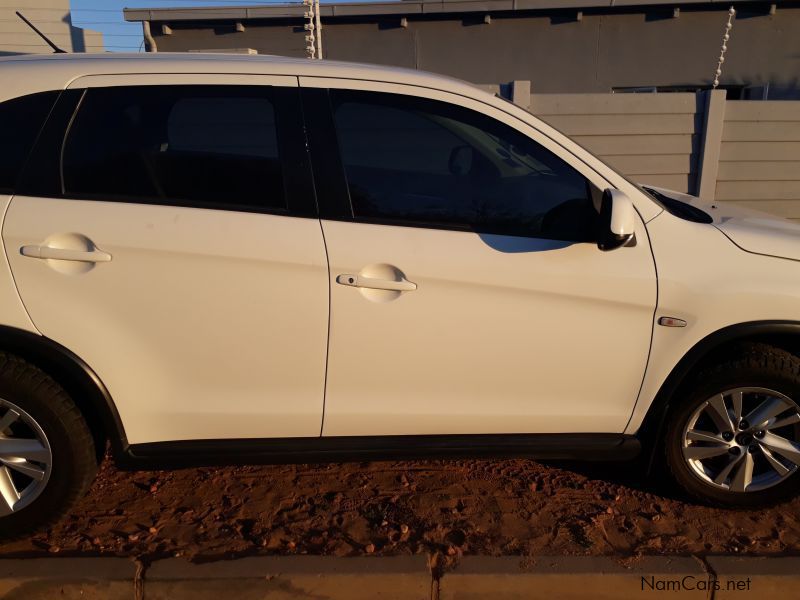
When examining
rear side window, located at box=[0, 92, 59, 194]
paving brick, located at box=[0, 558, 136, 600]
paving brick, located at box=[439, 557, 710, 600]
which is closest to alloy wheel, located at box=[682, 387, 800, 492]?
paving brick, located at box=[439, 557, 710, 600]

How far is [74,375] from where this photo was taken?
236 centimetres

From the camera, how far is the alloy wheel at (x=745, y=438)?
268cm

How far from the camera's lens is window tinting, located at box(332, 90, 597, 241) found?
249cm

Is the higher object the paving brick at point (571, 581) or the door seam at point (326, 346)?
the door seam at point (326, 346)

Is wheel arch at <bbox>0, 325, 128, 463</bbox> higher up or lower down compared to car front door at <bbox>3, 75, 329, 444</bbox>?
lower down

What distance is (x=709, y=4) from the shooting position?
1173cm

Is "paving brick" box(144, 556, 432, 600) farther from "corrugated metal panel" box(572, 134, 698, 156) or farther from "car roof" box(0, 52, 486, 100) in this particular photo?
"corrugated metal panel" box(572, 134, 698, 156)

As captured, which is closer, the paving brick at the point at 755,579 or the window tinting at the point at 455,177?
the paving brick at the point at 755,579

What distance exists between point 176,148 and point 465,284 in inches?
49.2

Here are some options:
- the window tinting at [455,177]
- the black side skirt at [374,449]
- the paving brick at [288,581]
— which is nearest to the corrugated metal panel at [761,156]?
the window tinting at [455,177]

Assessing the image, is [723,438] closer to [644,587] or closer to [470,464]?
[644,587]

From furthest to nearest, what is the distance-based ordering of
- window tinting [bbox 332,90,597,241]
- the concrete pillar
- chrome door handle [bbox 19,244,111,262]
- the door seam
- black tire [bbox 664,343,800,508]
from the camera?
1. the concrete pillar
2. black tire [bbox 664,343,800,508]
3. window tinting [bbox 332,90,597,241]
4. the door seam
5. chrome door handle [bbox 19,244,111,262]

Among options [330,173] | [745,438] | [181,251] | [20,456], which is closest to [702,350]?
[745,438]

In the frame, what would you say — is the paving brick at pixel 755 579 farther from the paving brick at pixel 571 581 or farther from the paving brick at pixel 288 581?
the paving brick at pixel 288 581
